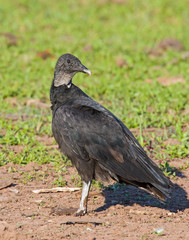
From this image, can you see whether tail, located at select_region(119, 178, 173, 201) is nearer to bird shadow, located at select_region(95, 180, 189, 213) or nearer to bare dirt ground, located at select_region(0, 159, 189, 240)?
bare dirt ground, located at select_region(0, 159, 189, 240)

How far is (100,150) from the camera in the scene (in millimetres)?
3822

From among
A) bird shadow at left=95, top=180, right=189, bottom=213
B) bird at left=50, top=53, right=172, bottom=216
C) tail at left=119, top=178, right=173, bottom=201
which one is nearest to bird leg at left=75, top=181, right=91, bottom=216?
bird at left=50, top=53, right=172, bottom=216

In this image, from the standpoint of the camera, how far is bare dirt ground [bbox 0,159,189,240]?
353 centimetres

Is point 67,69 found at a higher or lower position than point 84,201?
higher

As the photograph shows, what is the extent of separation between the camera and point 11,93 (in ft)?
22.3

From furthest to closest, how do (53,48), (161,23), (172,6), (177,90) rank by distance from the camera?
(172,6)
(161,23)
(53,48)
(177,90)

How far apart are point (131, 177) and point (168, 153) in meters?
1.42

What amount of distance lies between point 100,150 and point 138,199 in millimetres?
887

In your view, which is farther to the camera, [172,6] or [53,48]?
[172,6]

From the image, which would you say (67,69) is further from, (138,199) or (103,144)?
(138,199)

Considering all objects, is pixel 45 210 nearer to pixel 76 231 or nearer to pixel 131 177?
pixel 76 231

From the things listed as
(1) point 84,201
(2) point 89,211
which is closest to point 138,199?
(2) point 89,211

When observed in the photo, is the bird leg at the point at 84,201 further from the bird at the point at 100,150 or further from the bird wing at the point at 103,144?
the bird wing at the point at 103,144

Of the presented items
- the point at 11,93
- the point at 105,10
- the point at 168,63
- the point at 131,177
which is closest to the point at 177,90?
the point at 168,63
